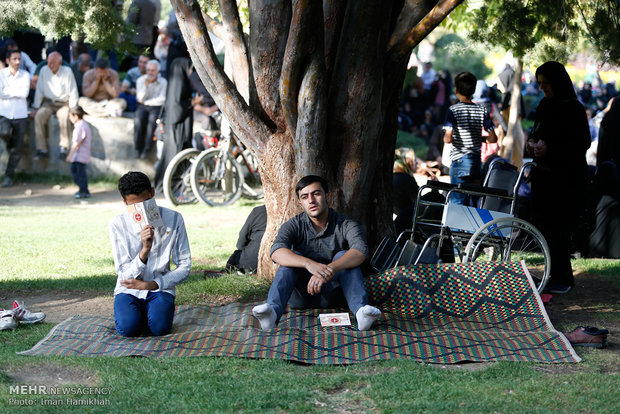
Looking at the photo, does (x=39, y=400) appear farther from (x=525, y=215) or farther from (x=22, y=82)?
(x=22, y=82)

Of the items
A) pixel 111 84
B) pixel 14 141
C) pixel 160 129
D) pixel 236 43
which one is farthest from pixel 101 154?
pixel 236 43

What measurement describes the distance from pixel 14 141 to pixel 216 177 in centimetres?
432

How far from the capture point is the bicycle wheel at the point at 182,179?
12963 mm

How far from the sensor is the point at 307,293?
6.50 meters

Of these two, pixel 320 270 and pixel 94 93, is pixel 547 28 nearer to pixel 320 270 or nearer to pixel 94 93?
pixel 320 270

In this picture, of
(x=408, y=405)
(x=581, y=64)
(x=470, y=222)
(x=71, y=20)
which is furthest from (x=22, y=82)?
(x=581, y=64)

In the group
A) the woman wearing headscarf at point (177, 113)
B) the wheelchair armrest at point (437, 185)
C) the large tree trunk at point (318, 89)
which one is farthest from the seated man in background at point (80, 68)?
the wheelchair armrest at point (437, 185)

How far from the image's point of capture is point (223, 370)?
5043 mm

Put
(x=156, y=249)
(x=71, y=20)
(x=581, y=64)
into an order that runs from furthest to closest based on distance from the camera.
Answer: (x=581, y=64) → (x=71, y=20) → (x=156, y=249)

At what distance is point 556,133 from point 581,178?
18.5 inches

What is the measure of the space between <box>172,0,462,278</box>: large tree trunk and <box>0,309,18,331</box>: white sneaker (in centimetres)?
229

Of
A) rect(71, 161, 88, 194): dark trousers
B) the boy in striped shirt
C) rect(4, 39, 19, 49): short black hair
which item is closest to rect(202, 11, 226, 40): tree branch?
the boy in striped shirt

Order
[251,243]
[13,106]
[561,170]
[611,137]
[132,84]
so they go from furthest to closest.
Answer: [132,84] → [13,106] → [611,137] → [251,243] → [561,170]

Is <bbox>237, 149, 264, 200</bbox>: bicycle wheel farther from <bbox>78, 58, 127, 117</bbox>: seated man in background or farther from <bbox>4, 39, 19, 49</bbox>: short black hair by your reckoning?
<bbox>4, 39, 19, 49</bbox>: short black hair
